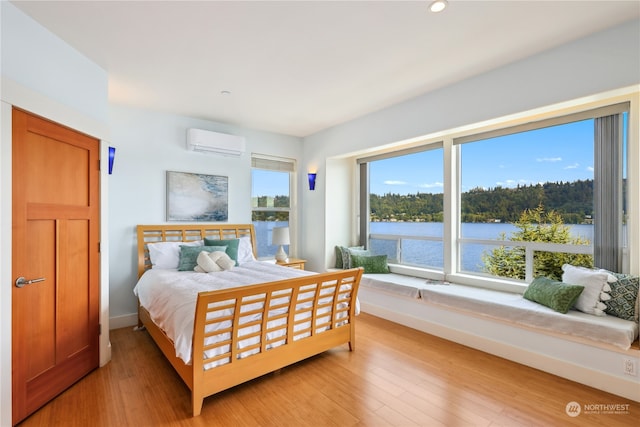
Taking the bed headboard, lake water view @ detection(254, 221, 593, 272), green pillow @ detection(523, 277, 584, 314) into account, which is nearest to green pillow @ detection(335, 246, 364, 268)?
lake water view @ detection(254, 221, 593, 272)

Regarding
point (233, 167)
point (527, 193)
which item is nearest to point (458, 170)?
point (527, 193)

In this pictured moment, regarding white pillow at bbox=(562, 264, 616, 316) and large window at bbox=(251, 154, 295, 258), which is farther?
large window at bbox=(251, 154, 295, 258)

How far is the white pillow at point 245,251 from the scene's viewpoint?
4.22m

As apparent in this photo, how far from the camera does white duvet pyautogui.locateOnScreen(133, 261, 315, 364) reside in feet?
6.89

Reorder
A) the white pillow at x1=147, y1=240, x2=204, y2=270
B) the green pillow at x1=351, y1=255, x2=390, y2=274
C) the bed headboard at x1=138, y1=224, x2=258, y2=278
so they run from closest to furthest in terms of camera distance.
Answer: the white pillow at x1=147, y1=240, x2=204, y2=270, the bed headboard at x1=138, y1=224, x2=258, y2=278, the green pillow at x1=351, y1=255, x2=390, y2=274

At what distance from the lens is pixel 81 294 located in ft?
8.25

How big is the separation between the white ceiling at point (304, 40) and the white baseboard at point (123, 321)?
2.65m

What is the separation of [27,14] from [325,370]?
348cm

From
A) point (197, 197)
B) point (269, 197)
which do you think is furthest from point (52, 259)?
point (269, 197)

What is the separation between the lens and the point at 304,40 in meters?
2.43

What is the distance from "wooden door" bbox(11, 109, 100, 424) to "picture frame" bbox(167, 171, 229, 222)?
1.43 m

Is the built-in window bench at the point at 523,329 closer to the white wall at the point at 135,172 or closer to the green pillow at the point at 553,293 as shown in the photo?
the green pillow at the point at 553,293

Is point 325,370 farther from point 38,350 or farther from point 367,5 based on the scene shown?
point 367,5

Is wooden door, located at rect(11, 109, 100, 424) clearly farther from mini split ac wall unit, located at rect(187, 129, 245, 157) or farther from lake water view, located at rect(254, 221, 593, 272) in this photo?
lake water view, located at rect(254, 221, 593, 272)
